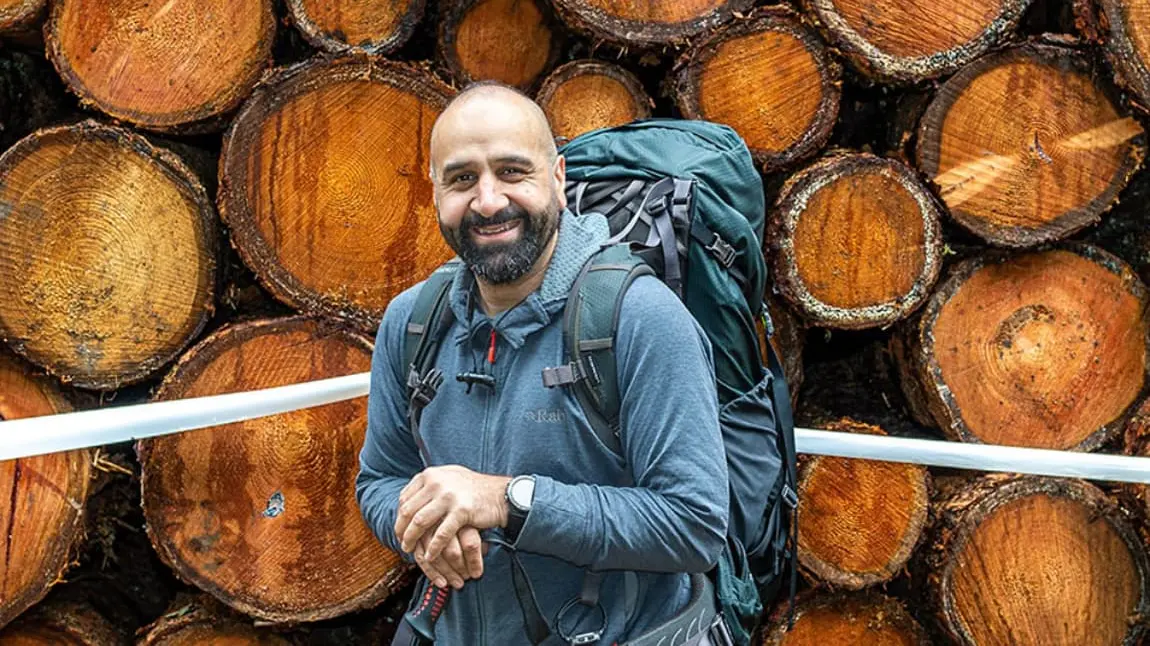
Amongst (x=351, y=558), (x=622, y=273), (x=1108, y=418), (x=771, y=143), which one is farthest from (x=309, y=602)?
(x=1108, y=418)

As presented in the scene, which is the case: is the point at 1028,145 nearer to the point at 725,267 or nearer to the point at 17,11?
the point at 725,267

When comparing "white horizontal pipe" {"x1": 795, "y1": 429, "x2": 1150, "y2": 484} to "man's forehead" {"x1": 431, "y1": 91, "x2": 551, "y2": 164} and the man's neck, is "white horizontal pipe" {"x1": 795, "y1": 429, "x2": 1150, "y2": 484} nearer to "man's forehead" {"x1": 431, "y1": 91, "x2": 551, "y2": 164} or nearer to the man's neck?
the man's neck

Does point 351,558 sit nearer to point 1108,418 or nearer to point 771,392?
point 771,392

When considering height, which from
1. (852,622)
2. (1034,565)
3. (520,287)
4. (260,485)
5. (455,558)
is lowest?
(852,622)

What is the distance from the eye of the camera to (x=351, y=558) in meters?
2.81

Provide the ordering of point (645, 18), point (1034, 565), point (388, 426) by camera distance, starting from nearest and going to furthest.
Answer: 1. point (388, 426)
2. point (645, 18)
3. point (1034, 565)

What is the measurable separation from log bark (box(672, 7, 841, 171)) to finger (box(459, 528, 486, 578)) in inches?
67.7

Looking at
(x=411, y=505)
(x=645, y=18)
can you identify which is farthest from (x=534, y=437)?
(x=645, y=18)

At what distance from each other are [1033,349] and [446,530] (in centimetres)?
222

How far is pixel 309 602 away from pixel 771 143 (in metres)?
A: 1.83

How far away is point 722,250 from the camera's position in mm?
2238

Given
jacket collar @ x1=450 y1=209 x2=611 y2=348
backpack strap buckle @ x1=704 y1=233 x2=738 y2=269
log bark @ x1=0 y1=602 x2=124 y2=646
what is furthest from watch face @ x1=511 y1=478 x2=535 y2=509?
log bark @ x1=0 y1=602 x2=124 y2=646

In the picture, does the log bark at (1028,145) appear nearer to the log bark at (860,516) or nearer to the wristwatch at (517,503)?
the log bark at (860,516)

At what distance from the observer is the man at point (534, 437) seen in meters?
1.68
